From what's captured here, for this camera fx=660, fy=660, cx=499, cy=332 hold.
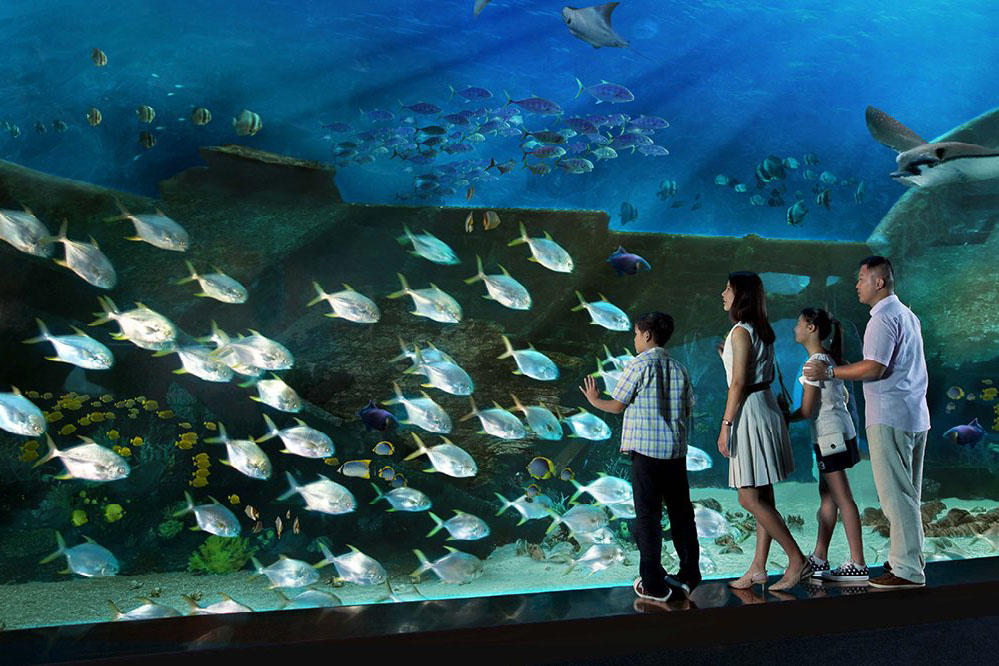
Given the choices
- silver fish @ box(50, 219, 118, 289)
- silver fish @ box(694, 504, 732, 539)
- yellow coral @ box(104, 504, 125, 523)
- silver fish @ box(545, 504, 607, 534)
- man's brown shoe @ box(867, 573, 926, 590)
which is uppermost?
silver fish @ box(50, 219, 118, 289)

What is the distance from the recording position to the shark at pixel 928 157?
514 centimetres

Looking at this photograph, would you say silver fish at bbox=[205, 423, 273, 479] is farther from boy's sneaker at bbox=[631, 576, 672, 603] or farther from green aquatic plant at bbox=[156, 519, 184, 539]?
boy's sneaker at bbox=[631, 576, 672, 603]

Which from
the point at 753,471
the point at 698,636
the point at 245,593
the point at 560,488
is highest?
the point at 753,471

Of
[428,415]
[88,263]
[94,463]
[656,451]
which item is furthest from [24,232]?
[656,451]

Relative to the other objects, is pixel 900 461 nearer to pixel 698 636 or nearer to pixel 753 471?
pixel 753 471

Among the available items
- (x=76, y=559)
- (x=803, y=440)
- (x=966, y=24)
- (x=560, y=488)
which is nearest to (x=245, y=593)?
(x=76, y=559)

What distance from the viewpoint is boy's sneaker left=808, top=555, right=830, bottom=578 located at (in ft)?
11.2

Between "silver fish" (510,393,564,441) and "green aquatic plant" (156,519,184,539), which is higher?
"silver fish" (510,393,564,441)

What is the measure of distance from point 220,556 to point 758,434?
14.6 feet

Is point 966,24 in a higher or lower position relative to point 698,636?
higher

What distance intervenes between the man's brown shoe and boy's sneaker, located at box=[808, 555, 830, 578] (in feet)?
0.90

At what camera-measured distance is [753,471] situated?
10.4ft

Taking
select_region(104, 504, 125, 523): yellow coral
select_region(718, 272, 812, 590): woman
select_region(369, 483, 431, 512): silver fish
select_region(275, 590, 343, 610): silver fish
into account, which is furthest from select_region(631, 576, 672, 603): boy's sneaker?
select_region(104, 504, 125, 523): yellow coral

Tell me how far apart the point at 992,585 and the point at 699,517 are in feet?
5.93
